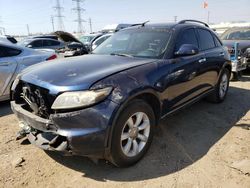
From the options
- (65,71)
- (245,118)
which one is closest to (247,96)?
(245,118)

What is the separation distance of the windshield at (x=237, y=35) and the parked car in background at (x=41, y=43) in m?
10.4

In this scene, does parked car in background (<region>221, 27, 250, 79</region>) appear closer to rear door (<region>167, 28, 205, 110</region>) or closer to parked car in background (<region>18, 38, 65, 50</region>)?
rear door (<region>167, 28, 205, 110</region>)

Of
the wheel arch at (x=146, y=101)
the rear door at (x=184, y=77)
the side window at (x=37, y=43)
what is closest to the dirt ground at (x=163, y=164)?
the wheel arch at (x=146, y=101)

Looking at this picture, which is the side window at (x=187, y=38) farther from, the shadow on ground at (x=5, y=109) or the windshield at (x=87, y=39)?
Result: the windshield at (x=87, y=39)

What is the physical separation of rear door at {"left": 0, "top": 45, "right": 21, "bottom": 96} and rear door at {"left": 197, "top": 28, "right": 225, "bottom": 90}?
3944 millimetres

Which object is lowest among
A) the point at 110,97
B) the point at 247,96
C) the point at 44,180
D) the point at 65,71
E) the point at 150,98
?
the point at 247,96

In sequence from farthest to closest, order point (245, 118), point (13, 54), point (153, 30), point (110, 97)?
point (13, 54)
point (245, 118)
point (153, 30)
point (110, 97)

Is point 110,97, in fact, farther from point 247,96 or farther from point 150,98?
point 247,96

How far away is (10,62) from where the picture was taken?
225 inches

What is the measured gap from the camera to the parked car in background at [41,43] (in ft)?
50.3

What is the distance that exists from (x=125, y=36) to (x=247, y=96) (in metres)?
3.74

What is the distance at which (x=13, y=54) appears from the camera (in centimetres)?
590

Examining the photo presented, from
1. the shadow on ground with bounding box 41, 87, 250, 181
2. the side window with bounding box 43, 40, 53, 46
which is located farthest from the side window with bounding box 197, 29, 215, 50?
the side window with bounding box 43, 40, 53, 46

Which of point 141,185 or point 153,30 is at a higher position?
point 153,30
